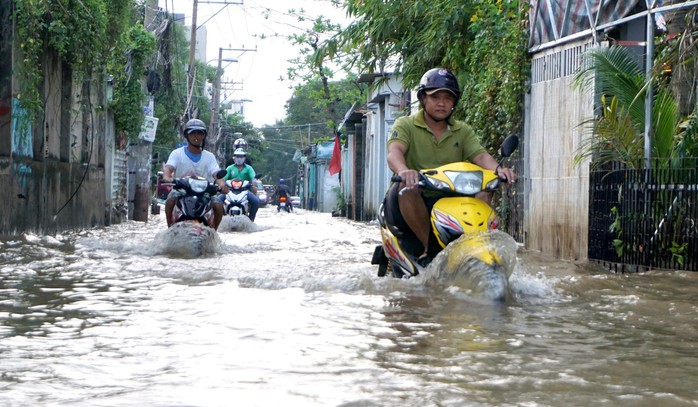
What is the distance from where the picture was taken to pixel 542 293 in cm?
630

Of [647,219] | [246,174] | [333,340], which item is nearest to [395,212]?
[333,340]

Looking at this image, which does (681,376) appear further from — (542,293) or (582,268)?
(582,268)

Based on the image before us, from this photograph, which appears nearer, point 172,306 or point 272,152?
point 172,306

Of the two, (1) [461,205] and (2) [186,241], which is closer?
(1) [461,205]

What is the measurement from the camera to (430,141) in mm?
6848

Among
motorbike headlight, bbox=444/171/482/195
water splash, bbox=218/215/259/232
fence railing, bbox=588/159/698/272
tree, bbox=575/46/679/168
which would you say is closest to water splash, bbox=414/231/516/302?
motorbike headlight, bbox=444/171/482/195

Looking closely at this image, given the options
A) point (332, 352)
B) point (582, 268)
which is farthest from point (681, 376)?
point (582, 268)

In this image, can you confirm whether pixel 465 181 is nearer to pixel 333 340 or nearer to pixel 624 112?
pixel 333 340

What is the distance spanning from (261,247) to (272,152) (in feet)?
284

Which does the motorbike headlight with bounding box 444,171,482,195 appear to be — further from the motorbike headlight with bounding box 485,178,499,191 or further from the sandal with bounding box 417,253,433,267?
the sandal with bounding box 417,253,433,267

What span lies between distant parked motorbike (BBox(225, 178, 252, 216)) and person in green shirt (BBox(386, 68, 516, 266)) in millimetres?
10288

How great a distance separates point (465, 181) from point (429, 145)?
786 mm

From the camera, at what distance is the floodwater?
3.34 metres

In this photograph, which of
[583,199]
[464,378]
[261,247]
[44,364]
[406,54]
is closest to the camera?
[464,378]
